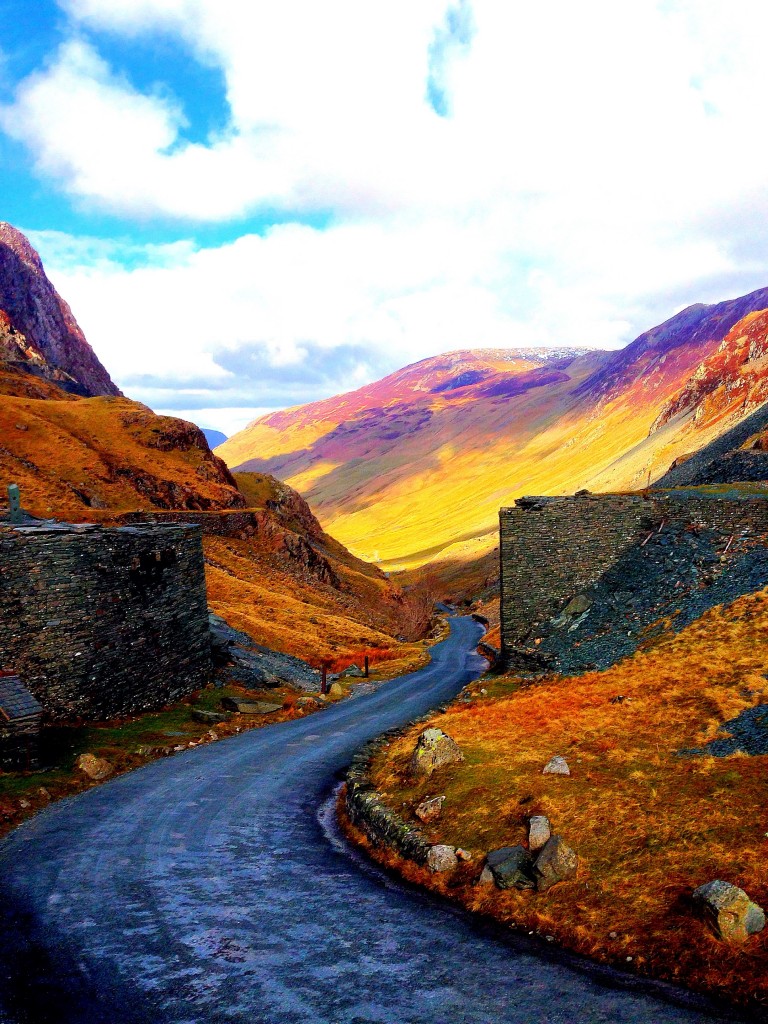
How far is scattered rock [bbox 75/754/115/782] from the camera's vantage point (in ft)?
57.7

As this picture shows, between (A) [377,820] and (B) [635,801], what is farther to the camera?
(A) [377,820]

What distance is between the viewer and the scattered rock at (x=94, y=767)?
1758cm

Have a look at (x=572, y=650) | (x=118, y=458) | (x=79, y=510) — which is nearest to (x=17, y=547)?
(x=572, y=650)

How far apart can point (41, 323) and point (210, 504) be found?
108494mm

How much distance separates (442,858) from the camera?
11617 mm

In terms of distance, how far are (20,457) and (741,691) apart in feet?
246

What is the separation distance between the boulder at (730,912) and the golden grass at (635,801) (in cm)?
15

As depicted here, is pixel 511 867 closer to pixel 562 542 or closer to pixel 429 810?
pixel 429 810

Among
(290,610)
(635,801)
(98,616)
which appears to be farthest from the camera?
(290,610)

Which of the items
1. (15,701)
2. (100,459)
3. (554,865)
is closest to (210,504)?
(100,459)

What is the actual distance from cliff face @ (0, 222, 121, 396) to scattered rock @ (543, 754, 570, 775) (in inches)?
5651

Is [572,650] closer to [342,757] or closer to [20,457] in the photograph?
[342,757]

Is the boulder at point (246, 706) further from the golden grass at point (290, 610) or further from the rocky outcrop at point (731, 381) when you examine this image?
the rocky outcrop at point (731, 381)

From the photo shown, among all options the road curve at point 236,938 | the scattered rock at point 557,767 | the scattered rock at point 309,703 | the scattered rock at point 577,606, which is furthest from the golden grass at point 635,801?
the scattered rock at point 309,703
